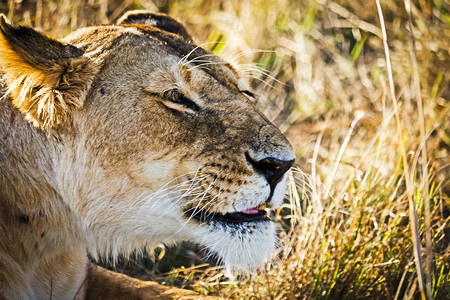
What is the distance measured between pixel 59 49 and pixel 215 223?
3.97ft

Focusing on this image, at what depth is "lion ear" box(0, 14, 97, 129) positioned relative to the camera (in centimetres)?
268

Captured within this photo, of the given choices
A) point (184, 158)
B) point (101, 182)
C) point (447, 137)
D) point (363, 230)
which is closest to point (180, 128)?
point (184, 158)

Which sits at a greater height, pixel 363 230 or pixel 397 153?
pixel 397 153

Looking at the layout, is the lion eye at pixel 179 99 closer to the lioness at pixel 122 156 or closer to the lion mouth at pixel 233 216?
the lioness at pixel 122 156

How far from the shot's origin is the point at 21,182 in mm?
2809

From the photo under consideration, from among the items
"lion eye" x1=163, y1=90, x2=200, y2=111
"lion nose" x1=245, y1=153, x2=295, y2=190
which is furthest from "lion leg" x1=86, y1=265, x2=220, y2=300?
"lion eye" x1=163, y1=90, x2=200, y2=111

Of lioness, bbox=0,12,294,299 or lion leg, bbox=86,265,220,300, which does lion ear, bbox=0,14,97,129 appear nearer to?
lioness, bbox=0,12,294,299

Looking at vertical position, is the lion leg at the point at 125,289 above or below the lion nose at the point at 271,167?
below

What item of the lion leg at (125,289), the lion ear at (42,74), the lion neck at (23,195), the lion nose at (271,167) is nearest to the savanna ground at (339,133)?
the lion leg at (125,289)

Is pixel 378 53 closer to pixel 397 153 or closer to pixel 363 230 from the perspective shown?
pixel 397 153

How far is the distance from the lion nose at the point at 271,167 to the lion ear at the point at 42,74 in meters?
0.97

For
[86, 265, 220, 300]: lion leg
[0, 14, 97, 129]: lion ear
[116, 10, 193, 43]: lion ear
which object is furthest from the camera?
[116, 10, 193, 43]: lion ear

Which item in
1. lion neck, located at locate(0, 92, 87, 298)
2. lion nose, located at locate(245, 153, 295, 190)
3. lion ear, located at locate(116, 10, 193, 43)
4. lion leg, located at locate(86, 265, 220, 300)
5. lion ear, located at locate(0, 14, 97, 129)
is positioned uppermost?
lion ear, located at locate(116, 10, 193, 43)

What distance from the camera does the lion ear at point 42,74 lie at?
2684 millimetres
